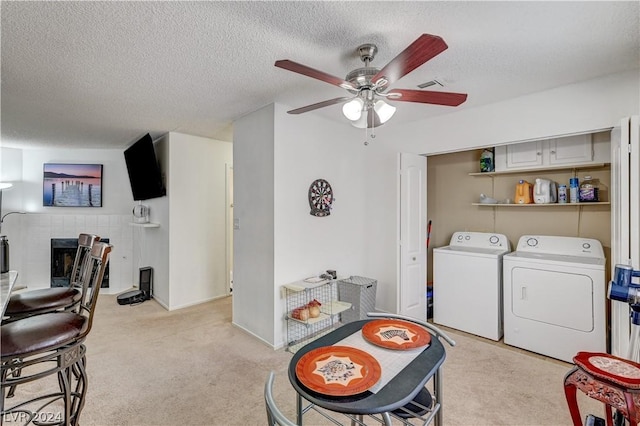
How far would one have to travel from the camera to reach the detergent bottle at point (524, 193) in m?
3.31

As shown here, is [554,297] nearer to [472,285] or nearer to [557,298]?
[557,298]

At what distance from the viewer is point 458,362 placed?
8.89 feet

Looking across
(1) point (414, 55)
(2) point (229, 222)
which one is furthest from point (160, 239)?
(1) point (414, 55)

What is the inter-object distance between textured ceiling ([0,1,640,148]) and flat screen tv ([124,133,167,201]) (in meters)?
1.07

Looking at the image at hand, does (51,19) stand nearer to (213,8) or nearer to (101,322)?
(213,8)

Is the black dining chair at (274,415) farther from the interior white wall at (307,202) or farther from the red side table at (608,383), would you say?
the interior white wall at (307,202)

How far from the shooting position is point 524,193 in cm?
332

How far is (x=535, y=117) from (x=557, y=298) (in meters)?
1.70

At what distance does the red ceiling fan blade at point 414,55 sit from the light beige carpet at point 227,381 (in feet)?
7.18

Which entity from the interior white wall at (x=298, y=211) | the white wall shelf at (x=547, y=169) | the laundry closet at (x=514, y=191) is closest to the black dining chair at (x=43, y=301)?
the interior white wall at (x=298, y=211)

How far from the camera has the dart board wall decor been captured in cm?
335

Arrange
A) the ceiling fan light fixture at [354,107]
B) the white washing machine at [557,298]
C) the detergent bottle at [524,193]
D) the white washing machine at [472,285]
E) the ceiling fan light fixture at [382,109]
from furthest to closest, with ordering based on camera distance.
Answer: the detergent bottle at [524,193] → the white washing machine at [472,285] → the white washing machine at [557,298] → the ceiling fan light fixture at [382,109] → the ceiling fan light fixture at [354,107]

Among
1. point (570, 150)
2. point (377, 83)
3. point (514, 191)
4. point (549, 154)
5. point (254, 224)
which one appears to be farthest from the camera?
point (514, 191)

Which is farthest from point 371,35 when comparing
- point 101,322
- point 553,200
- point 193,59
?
point 101,322
